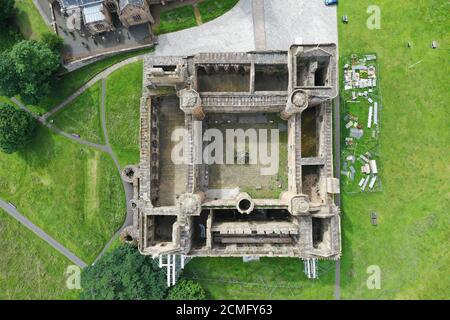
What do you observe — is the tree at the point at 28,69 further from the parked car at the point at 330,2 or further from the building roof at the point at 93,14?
the parked car at the point at 330,2

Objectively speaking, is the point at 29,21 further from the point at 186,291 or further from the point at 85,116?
the point at 186,291

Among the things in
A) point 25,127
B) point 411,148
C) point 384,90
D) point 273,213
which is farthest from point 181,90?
point 411,148

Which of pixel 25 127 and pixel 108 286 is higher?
pixel 25 127

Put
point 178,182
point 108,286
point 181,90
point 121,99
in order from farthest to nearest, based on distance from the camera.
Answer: point 121,99 → point 178,182 → point 108,286 → point 181,90

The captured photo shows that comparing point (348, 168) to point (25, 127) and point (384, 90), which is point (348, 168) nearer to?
point (384, 90)

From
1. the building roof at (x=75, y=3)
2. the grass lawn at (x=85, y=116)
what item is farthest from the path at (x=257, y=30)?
the building roof at (x=75, y=3)

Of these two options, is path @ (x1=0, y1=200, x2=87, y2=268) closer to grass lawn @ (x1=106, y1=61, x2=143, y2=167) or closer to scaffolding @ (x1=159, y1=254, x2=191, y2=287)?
scaffolding @ (x1=159, y1=254, x2=191, y2=287)

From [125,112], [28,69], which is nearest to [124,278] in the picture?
[125,112]
